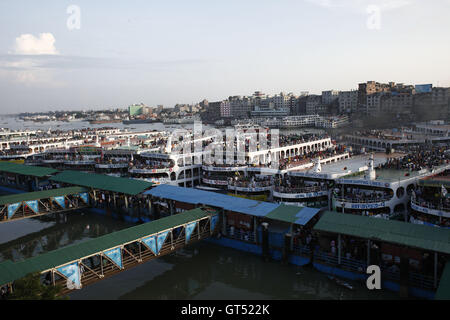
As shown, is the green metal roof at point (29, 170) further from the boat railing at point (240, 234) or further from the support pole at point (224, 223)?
the boat railing at point (240, 234)

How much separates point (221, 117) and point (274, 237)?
160 metres

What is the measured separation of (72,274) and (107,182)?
1410 cm

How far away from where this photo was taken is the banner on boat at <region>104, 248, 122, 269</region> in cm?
1444

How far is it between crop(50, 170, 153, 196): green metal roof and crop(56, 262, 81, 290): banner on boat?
1054cm

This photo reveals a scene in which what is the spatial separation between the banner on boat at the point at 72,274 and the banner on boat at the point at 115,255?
4.13 ft

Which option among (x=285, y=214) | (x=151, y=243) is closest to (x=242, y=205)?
(x=285, y=214)

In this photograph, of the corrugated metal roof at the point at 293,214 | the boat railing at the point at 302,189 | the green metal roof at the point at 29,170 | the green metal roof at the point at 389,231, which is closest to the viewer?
the green metal roof at the point at 389,231

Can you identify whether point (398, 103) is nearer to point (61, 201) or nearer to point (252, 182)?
point (252, 182)

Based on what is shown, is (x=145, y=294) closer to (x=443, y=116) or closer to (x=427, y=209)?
(x=427, y=209)

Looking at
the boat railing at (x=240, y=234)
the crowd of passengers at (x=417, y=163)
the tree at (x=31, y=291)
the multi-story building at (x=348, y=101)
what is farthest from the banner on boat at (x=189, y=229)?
the multi-story building at (x=348, y=101)

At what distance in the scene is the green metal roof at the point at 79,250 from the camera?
12.0 m

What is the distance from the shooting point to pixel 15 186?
123 feet

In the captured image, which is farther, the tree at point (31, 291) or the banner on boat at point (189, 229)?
the banner on boat at point (189, 229)

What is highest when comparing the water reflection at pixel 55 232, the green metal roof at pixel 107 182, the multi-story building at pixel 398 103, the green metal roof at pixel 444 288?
the multi-story building at pixel 398 103
